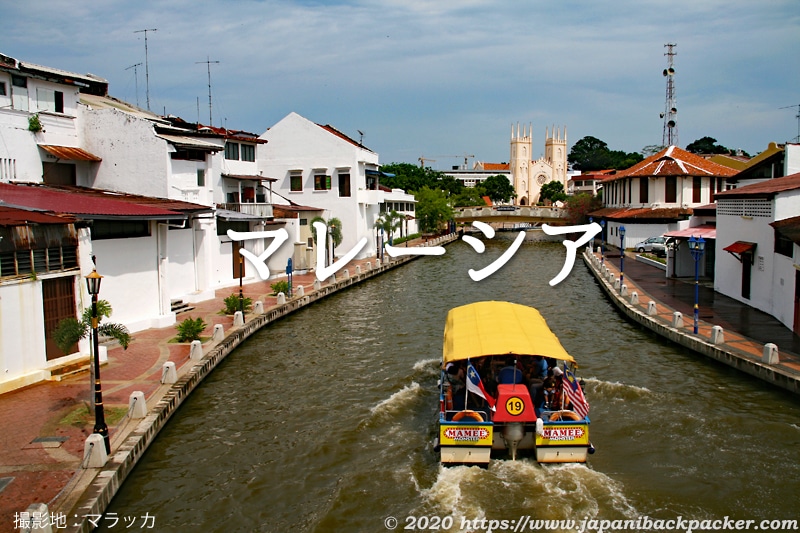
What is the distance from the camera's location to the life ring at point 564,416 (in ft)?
41.1

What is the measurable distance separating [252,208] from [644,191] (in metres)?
37.9

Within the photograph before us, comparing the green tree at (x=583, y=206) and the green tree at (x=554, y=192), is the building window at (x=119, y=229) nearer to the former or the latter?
the green tree at (x=583, y=206)

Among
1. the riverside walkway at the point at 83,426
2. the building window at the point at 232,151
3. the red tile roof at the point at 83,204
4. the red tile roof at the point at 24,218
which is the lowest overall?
the riverside walkway at the point at 83,426

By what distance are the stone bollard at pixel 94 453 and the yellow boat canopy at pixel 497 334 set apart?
6880mm

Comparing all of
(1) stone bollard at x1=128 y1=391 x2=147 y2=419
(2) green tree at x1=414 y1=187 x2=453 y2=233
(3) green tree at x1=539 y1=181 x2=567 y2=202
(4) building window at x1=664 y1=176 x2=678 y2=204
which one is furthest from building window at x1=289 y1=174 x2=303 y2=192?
(3) green tree at x1=539 y1=181 x2=567 y2=202

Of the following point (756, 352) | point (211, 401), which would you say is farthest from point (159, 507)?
point (756, 352)

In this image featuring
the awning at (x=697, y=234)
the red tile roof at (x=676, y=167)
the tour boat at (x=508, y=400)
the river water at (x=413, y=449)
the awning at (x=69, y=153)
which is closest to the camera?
the river water at (x=413, y=449)

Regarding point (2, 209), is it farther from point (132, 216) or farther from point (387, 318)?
point (387, 318)

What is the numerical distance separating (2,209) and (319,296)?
17.8 m

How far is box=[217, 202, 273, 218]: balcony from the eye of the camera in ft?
114

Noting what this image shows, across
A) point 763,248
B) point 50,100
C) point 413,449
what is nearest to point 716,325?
Result: point 763,248

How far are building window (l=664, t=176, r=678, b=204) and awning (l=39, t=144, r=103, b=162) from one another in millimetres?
46689

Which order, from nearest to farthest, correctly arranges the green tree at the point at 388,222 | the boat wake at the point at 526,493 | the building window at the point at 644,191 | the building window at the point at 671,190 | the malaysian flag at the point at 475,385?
the boat wake at the point at 526,493
the malaysian flag at the point at 475,385
the green tree at the point at 388,222
the building window at the point at 671,190
the building window at the point at 644,191

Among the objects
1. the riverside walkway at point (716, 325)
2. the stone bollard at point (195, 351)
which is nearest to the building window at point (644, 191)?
the riverside walkway at point (716, 325)
